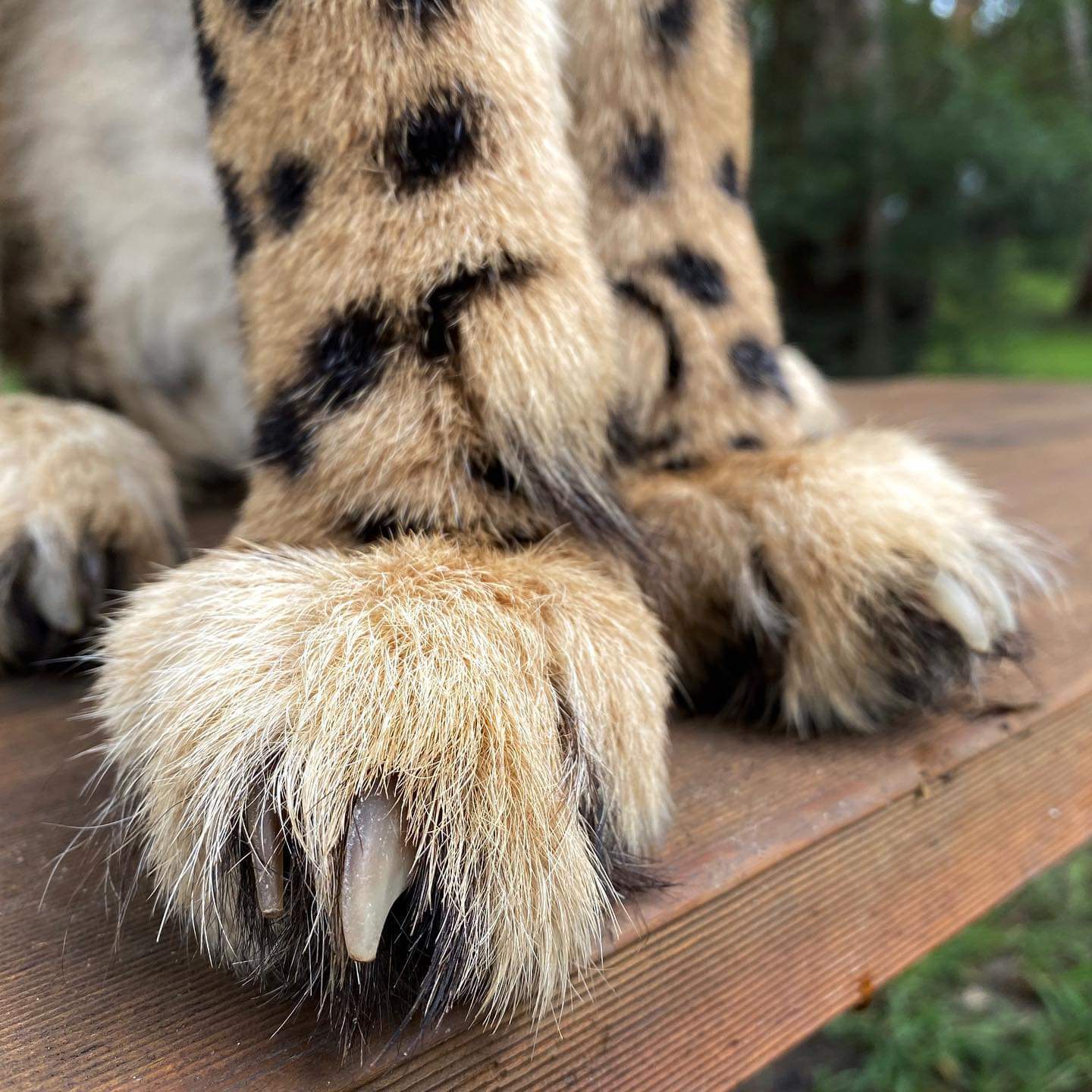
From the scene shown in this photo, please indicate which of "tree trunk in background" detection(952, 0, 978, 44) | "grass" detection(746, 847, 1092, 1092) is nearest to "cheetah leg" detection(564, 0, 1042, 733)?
"grass" detection(746, 847, 1092, 1092)

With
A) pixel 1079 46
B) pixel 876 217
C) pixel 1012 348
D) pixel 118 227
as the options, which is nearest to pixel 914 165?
pixel 876 217

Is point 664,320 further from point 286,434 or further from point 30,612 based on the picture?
point 30,612

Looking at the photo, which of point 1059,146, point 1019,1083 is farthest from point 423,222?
point 1059,146

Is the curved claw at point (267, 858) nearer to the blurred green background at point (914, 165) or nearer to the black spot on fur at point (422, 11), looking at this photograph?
the black spot on fur at point (422, 11)

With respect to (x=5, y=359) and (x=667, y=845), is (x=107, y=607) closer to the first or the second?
(x=667, y=845)

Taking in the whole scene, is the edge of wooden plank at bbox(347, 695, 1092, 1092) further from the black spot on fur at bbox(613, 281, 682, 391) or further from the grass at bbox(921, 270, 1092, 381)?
the grass at bbox(921, 270, 1092, 381)

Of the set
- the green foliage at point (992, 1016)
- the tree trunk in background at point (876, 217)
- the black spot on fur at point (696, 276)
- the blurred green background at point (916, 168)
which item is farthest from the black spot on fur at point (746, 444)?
the tree trunk in background at point (876, 217)
